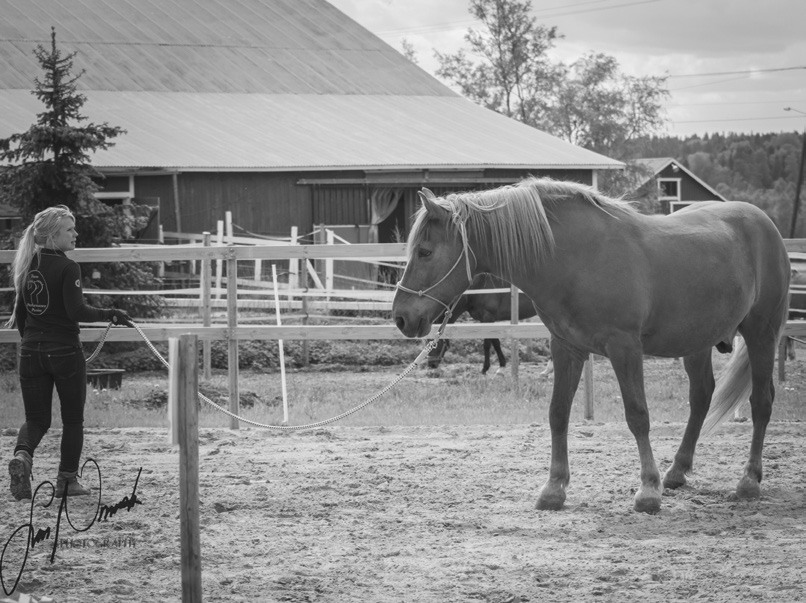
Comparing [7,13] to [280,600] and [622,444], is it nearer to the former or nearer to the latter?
[622,444]

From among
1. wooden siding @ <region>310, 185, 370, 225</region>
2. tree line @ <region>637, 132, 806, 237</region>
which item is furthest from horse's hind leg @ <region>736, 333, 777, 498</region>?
tree line @ <region>637, 132, 806, 237</region>

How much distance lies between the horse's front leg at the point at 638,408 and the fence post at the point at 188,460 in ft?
8.83

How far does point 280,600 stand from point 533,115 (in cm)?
4186

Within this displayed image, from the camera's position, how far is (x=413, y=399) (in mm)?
10797

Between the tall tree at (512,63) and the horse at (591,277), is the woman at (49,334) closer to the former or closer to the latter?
the horse at (591,277)

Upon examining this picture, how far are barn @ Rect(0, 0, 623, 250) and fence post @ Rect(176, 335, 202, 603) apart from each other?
17964mm

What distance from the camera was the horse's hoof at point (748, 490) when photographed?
5871 millimetres

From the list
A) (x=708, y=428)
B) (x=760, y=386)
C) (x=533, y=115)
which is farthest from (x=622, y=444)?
(x=533, y=115)

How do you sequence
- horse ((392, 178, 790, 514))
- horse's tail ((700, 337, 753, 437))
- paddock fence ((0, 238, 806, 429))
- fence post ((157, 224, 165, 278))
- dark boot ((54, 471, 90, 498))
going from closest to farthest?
1. horse ((392, 178, 790, 514))
2. dark boot ((54, 471, 90, 498))
3. horse's tail ((700, 337, 753, 437))
4. paddock fence ((0, 238, 806, 429))
5. fence post ((157, 224, 165, 278))

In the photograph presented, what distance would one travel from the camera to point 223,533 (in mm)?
5148

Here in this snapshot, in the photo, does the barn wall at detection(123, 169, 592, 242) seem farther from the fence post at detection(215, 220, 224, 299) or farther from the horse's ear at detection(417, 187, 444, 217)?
the horse's ear at detection(417, 187, 444, 217)

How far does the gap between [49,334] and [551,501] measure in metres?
3.14

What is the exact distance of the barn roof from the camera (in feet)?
75.6

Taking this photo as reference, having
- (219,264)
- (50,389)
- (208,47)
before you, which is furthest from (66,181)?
(208,47)
